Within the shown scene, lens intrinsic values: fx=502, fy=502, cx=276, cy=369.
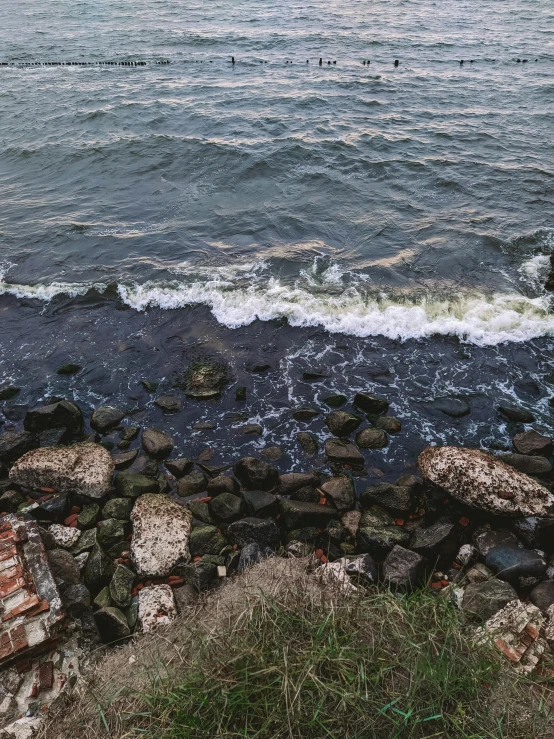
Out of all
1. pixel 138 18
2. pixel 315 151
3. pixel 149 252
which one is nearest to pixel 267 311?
pixel 149 252

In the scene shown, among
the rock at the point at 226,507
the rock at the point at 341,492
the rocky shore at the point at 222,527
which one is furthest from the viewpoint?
the rock at the point at 341,492

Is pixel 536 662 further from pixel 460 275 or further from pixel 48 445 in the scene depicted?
pixel 460 275

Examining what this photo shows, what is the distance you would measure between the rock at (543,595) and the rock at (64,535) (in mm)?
4396

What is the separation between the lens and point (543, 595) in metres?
4.41

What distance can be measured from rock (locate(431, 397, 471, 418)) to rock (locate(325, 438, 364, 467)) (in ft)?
4.69

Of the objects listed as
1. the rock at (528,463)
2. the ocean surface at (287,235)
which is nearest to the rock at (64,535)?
the ocean surface at (287,235)

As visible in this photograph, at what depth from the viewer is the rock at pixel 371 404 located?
6.71 metres

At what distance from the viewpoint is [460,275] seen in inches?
367

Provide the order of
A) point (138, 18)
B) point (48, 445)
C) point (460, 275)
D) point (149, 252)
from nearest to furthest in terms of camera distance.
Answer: point (48, 445)
point (460, 275)
point (149, 252)
point (138, 18)

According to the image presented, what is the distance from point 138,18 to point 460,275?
32.3m

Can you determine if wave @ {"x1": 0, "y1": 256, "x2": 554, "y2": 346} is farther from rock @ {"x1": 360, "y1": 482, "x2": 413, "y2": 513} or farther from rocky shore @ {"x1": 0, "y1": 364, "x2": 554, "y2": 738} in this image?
rock @ {"x1": 360, "y1": 482, "x2": 413, "y2": 513}

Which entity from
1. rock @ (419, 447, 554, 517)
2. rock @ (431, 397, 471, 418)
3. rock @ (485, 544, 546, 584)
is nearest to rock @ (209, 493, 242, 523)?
rock @ (419, 447, 554, 517)

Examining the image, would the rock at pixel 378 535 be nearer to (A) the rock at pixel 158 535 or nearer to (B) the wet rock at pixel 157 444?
(A) the rock at pixel 158 535

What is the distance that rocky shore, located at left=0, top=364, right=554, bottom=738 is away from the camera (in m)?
3.99
